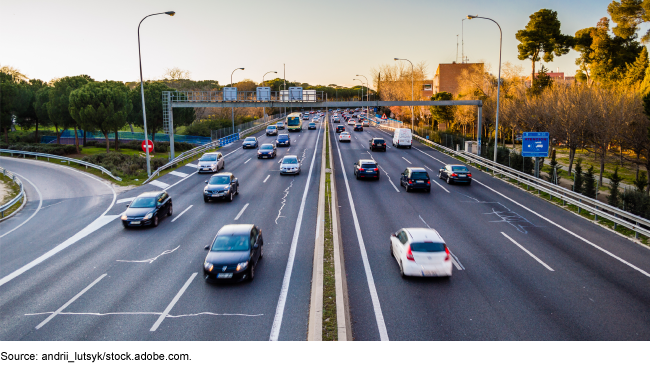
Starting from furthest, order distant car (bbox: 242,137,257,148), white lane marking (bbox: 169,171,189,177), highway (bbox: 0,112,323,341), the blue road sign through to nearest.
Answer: distant car (bbox: 242,137,257,148)
white lane marking (bbox: 169,171,189,177)
the blue road sign
highway (bbox: 0,112,323,341)

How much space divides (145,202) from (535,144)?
79.6 feet

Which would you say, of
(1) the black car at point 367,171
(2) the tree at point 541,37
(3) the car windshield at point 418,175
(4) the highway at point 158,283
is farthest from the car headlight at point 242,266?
(2) the tree at point 541,37

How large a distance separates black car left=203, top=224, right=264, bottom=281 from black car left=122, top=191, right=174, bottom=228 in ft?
21.7

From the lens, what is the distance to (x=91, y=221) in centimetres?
2195

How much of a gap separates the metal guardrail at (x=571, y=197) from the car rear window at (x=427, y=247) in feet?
30.9

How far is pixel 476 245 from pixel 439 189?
1219cm

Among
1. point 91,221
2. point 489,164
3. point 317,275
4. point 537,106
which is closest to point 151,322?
point 317,275

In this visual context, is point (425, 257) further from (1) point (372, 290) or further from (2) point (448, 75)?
(2) point (448, 75)

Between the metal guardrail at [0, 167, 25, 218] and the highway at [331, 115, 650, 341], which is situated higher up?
the metal guardrail at [0, 167, 25, 218]

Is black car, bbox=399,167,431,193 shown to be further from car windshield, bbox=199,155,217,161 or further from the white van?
the white van

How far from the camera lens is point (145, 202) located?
20.7 meters

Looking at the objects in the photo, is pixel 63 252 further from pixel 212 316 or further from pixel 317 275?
pixel 317 275

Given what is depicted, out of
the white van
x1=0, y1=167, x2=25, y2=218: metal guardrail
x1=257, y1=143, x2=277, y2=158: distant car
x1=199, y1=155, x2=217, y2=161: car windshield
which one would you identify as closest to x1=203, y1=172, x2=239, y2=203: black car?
x1=199, y1=155, x2=217, y2=161: car windshield

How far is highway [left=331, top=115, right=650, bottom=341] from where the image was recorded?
1016 cm
